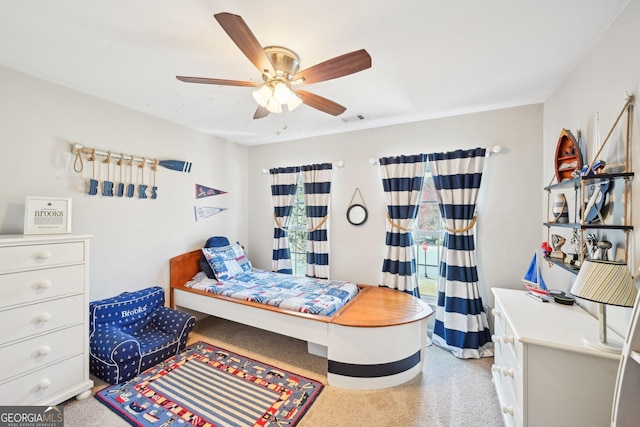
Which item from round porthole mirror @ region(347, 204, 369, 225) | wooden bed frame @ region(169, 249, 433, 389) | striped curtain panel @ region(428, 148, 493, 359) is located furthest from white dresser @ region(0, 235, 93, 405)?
striped curtain panel @ region(428, 148, 493, 359)

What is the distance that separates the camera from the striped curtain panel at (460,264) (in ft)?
8.29

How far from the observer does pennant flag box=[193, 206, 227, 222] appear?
3309 mm

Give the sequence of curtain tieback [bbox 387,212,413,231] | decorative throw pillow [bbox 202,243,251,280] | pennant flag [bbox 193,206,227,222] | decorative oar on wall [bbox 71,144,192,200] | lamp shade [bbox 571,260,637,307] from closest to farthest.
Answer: lamp shade [bbox 571,260,637,307]
decorative oar on wall [bbox 71,144,192,200]
curtain tieback [bbox 387,212,413,231]
decorative throw pillow [bbox 202,243,251,280]
pennant flag [bbox 193,206,227,222]

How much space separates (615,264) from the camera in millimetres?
1094

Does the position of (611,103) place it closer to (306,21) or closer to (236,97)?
(306,21)

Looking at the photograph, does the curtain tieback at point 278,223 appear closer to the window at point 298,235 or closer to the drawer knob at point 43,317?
the window at point 298,235

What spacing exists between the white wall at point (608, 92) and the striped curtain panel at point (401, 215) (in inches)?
48.0

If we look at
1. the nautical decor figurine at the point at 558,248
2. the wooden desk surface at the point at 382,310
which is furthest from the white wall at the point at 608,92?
the wooden desk surface at the point at 382,310

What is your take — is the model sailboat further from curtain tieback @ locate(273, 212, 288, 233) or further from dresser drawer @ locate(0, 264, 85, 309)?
dresser drawer @ locate(0, 264, 85, 309)

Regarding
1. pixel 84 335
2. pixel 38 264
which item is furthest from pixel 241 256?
pixel 38 264

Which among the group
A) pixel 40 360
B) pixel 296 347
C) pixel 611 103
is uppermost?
pixel 611 103

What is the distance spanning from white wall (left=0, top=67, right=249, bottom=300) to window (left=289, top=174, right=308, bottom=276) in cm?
100

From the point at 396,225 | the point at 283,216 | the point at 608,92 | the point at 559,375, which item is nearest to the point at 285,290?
the point at 283,216

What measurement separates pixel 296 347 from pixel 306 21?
2.79 m
